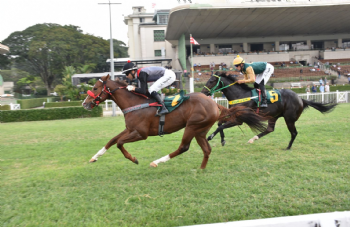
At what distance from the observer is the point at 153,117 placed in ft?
17.1

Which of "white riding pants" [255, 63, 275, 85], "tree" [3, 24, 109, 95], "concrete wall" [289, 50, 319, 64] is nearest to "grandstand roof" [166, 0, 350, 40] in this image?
"concrete wall" [289, 50, 319, 64]

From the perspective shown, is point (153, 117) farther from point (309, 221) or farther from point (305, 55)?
point (305, 55)

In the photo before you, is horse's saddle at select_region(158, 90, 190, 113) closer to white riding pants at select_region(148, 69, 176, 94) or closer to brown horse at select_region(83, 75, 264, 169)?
brown horse at select_region(83, 75, 264, 169)

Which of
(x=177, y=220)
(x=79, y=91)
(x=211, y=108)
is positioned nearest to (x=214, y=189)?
(x=177, y=220)

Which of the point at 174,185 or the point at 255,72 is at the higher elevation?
the point at 255,72

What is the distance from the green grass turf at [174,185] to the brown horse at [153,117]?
2.11 feet

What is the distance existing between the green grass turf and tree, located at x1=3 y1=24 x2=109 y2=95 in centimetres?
4166

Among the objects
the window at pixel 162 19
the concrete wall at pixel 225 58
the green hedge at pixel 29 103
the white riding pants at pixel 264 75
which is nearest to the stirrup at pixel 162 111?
the white riding pants at pixel 264 75

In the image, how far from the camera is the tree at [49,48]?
43.2 m

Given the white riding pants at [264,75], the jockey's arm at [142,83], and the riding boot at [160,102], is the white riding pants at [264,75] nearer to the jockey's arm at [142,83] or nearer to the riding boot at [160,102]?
the riding boot at [160,102]

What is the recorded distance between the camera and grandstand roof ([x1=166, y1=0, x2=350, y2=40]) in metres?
32.1

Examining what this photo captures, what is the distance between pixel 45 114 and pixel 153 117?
15.0m

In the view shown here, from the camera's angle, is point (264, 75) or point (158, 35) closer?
Result: point (264, 75)

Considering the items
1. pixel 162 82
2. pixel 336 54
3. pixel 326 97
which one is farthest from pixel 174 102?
pixel 336 54
